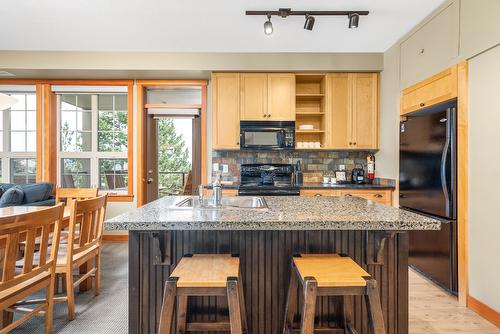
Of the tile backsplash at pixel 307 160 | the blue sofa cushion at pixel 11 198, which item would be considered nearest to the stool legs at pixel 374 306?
the tile backsplash at pixel 307 160

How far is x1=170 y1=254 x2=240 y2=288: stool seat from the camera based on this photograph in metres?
1.19

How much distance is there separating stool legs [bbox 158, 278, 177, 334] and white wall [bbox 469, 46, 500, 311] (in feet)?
7.39

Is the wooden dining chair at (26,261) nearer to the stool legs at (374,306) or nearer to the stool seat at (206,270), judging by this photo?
the stool seat at (206,270)

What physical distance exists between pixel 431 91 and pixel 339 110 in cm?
123

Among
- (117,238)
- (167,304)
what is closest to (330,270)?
(167,304)

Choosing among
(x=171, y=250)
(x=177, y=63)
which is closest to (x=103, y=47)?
(x=177, y=63)

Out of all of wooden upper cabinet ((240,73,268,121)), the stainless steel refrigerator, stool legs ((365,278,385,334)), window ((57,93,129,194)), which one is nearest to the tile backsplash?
wooden upper cabinet ((240,73,268,121))

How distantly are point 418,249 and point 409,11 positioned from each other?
2.34m

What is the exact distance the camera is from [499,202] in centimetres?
202

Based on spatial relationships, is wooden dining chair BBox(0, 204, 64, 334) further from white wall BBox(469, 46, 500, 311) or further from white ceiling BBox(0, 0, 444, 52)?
white wall BBox(469, 46, 500, 311)

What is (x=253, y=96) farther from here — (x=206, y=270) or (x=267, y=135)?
(x=206, y=270)

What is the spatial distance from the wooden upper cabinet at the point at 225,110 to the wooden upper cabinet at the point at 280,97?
432 mm

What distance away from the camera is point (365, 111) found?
3.84 m

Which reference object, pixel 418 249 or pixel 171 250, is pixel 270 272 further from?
pixel 418 249
